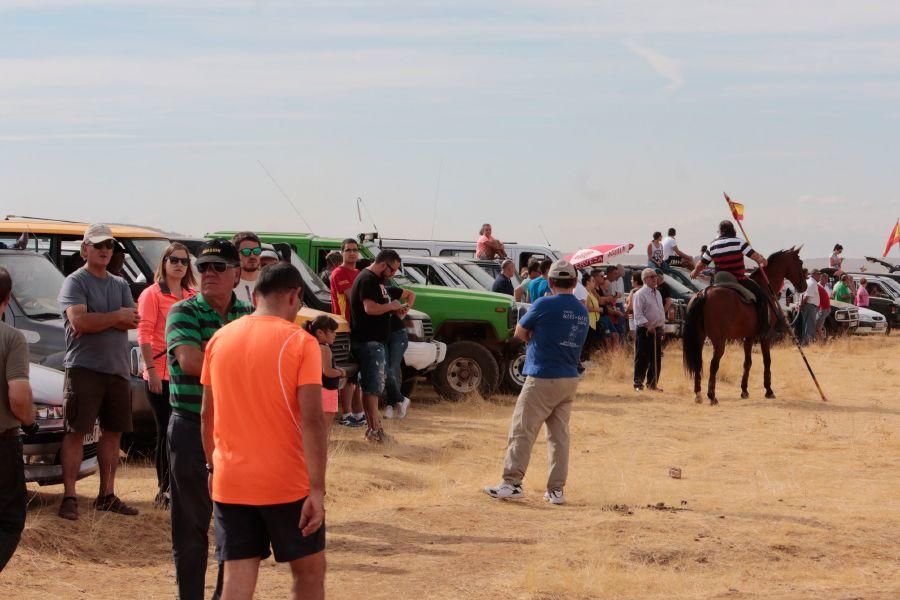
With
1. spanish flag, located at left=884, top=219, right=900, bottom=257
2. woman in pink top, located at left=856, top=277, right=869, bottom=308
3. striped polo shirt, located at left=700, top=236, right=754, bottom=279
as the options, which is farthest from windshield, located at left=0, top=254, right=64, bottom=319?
spanish flag, located at left=884, top=219, right=900, bottom=257

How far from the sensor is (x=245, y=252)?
30.8 ft

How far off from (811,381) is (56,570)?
15.9 m

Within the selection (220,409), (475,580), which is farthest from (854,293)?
(220,409)

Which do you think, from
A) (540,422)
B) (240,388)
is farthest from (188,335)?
(540,422)

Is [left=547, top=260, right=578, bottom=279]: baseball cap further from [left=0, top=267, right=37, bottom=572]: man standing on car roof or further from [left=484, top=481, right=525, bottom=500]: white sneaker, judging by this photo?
[left=0, top=267, right=37, bottom=572]: man standing on car roof

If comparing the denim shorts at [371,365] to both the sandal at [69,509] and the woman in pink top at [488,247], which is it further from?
the woman in pink top at [488,247]

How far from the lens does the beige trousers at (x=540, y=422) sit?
10.3 metres

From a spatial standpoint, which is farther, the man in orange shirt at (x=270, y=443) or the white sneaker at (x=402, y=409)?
the white sneaker at (x=402, y=409)

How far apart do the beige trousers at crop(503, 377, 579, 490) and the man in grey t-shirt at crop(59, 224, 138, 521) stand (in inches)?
119

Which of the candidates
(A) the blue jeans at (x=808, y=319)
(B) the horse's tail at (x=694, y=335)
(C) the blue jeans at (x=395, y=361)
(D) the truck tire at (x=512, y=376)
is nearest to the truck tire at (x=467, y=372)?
(D) the truck tire at (x=512, y=376)

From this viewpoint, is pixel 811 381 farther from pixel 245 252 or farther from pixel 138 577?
pixel 138 577

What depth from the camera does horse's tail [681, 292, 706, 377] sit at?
18.4 metres

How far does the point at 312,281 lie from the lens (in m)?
16.0

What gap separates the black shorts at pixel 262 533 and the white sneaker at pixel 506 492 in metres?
5.28
